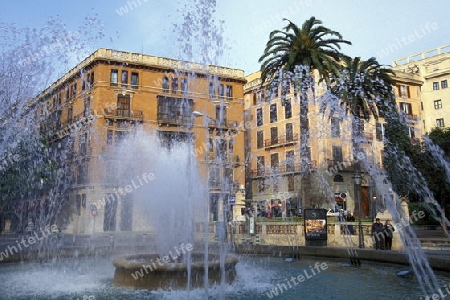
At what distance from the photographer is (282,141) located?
151ft

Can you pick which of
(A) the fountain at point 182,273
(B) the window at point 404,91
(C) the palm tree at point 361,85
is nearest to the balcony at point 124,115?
(C) the palm tree at point 361,85

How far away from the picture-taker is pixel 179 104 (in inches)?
1655

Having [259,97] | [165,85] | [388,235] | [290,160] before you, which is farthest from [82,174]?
[388,235]

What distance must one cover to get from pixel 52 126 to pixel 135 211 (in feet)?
42.9

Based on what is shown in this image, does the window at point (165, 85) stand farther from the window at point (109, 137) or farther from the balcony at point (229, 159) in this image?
the balcony at point (229, 159)

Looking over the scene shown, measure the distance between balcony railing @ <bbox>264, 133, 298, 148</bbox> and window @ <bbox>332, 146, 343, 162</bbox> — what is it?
410 cm

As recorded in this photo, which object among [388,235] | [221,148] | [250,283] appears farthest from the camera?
[221,148]

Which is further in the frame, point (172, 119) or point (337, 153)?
point (337, 153)

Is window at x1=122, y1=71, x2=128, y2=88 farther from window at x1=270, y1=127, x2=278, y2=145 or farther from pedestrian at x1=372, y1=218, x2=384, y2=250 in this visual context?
pedestrian at x1=372, y1=218, x2=384, y2=250

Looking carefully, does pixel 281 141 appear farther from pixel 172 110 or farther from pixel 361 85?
pixel 361 85

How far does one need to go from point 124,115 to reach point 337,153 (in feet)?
72.2

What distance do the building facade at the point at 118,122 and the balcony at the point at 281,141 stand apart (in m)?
4.03

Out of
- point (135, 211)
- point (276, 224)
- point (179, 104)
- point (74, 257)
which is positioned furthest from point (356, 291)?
point (179, 104)

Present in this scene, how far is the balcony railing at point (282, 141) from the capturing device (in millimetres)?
44875
